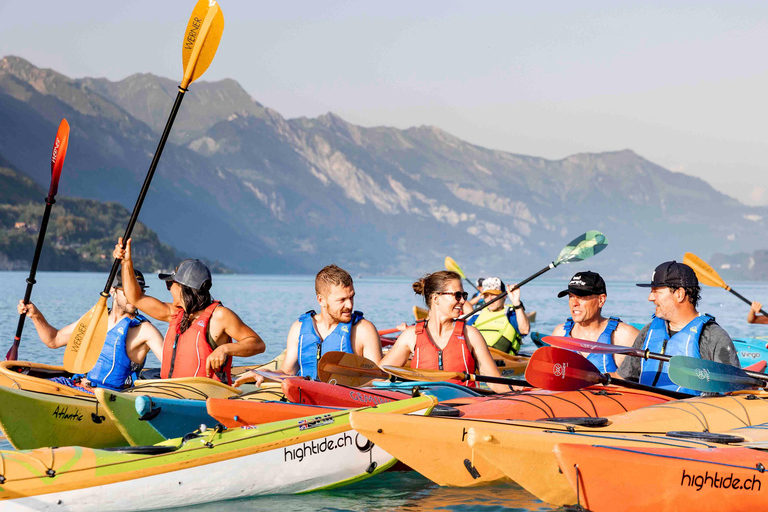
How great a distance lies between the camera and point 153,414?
545 centimetres

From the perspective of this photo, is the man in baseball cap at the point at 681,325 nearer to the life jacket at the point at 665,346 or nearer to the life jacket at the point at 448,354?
the life jacket at the point at 665,346

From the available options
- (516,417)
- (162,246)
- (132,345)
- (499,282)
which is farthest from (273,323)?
(162,246)

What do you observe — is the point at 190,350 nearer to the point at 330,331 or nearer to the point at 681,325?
the point at 330,331

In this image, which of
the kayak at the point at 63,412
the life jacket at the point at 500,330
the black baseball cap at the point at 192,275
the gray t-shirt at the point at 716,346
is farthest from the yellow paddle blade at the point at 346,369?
the life jacket at the point at 500,330

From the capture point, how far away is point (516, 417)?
5262 mm

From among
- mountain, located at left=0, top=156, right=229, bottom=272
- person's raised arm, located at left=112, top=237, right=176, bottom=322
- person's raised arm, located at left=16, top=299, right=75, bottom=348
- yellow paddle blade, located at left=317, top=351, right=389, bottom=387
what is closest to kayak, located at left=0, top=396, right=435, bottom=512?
yellow paddle blade, located at left=317, top=351, right=389, bottom=387

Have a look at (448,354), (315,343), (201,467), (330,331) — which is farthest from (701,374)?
(201,467)

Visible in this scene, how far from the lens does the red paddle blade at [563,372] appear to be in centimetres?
570

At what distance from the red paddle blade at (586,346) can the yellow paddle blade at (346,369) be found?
1.29 m

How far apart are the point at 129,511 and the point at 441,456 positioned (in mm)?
1818

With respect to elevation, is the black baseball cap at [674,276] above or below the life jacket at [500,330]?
above

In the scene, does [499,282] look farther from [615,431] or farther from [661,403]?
[615,431]

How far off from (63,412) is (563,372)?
359 cm

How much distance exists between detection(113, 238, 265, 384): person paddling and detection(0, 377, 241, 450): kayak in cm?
23
